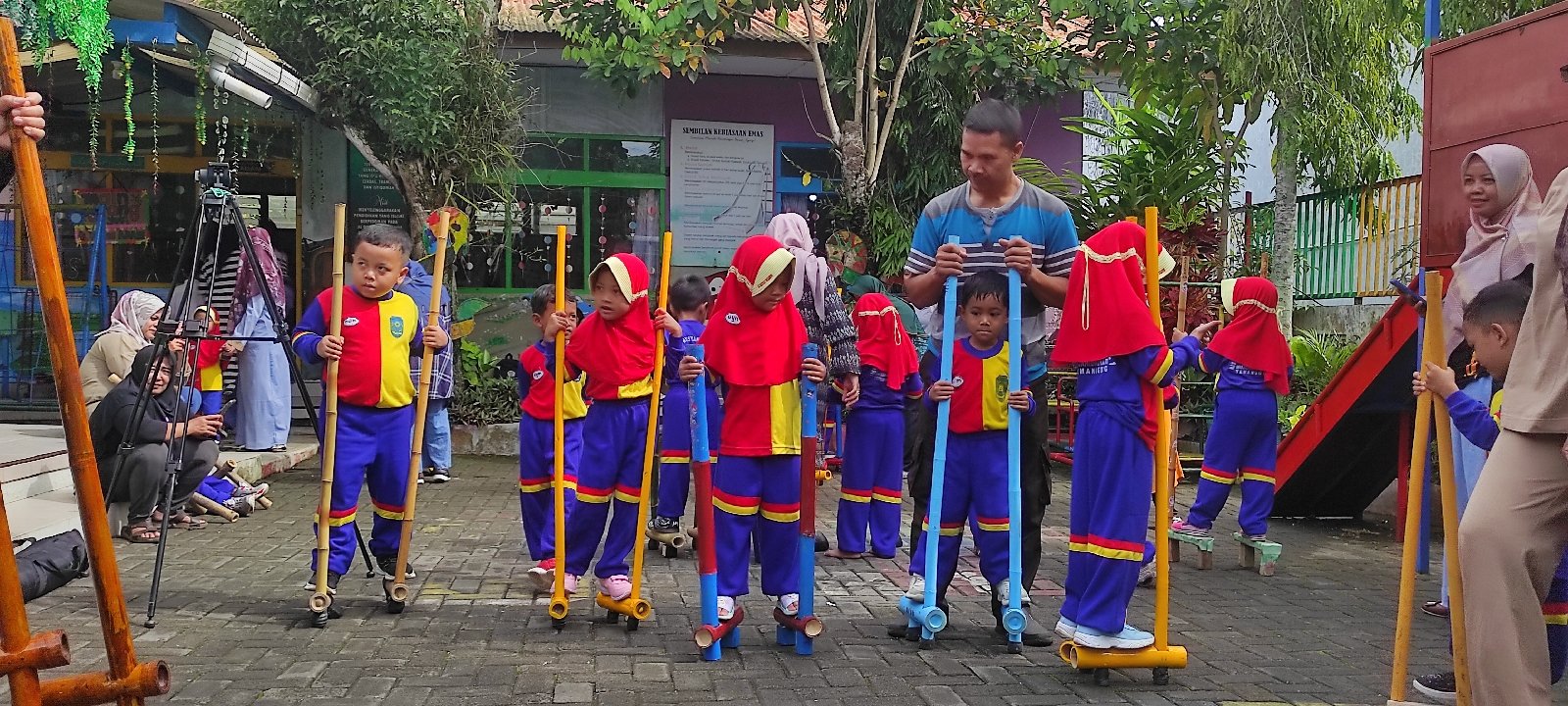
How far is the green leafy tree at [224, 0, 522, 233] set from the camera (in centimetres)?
1102

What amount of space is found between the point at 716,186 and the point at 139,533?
26.3 ft

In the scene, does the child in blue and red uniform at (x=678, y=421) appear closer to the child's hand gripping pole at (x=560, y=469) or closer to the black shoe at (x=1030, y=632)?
the child's hand gripping pole at (x=560, y=469)

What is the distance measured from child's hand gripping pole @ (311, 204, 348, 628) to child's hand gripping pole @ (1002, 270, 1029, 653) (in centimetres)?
281

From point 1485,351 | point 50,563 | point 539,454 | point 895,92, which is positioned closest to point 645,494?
point 539,454

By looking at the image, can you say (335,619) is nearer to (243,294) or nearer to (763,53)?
(243,294)

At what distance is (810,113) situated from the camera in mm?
14508

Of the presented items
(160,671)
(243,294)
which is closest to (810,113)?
(243,294)

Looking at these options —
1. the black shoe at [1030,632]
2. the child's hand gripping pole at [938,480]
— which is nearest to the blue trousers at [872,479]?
the black shoe at [1030,632]

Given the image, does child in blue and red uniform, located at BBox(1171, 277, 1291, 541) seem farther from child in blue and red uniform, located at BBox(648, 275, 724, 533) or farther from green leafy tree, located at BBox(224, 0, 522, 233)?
green leafy tree, located at BBox(224, 0, 522, 233)

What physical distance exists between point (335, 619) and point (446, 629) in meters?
0.56

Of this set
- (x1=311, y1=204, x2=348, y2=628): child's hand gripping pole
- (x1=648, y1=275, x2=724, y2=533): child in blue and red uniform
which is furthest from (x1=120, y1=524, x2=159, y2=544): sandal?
(x1=648, y1=275, x2=724, y2=533): child in blue and red uniform

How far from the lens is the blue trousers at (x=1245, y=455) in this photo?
23.6ft

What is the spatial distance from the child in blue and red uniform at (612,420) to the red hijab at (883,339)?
191 cm

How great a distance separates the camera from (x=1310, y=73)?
1070cm
